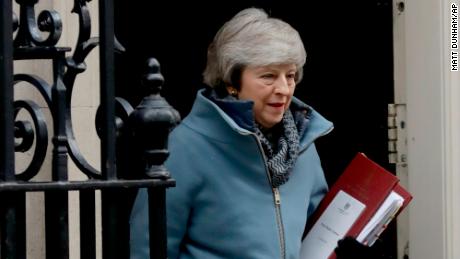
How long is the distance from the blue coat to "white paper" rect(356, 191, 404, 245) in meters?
0.19

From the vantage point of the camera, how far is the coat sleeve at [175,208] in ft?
11.8

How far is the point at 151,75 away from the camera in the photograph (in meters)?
2.38

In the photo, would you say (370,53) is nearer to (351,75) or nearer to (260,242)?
(351,75)

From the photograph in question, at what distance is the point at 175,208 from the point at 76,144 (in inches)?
49.5

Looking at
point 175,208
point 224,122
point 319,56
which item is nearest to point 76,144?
point 175,208

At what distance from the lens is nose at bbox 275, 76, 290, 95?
3.77 m

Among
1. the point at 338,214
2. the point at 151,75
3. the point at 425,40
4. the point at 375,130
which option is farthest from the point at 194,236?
the point at 375,130

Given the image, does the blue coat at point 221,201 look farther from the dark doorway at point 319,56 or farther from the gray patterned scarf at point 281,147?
the dark doorway at point 319,56

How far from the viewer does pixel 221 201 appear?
3701 mm

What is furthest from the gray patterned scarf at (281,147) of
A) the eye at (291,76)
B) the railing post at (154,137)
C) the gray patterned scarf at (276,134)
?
the railing post at (154,137)

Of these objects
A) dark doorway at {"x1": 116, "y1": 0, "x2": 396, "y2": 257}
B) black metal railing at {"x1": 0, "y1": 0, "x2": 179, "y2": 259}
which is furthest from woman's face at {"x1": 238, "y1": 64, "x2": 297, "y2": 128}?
dark doorway at {"x1": 116, "y1": 0, "x2": 396, "y2": 257}

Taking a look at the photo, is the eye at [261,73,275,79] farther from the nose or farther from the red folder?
the red folder

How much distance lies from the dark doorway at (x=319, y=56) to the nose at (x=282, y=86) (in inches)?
68.1

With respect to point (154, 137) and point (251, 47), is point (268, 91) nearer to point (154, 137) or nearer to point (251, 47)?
point (251, 47)
